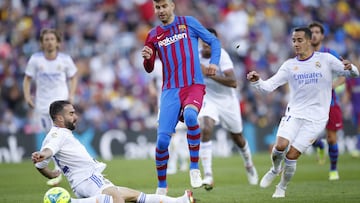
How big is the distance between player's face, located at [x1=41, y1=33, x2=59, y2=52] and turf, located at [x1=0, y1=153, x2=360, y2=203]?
2843 mm

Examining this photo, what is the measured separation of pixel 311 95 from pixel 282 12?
20843 millimetres

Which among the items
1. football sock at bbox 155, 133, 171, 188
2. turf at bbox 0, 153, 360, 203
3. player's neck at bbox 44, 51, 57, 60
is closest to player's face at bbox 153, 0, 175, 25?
football sock at bbox 155, 133, 171, 188

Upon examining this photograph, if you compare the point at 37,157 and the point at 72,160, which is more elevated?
the point at 37,157

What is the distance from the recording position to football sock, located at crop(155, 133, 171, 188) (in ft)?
36.8

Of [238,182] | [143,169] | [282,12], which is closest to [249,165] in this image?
[238,182]

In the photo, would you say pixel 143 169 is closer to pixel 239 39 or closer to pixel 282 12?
pixel 239 39

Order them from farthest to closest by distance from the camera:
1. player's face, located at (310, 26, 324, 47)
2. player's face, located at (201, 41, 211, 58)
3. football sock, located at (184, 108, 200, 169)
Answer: player's face, located at (310, 26, 324, 47), player's face, located at (201, 41, 211, 58), football sock, located at (184, 108, 200, 169)

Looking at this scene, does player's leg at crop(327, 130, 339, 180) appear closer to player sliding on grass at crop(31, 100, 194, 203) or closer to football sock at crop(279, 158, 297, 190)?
football sock at crop(279, 158, 297, 190)

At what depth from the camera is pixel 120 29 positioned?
29094mm

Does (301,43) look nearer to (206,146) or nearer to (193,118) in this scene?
(193,118)

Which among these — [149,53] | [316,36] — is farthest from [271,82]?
[316,36]

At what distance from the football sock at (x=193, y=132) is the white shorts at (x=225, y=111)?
3.31m

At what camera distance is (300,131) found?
12.2 m

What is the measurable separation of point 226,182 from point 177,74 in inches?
177
